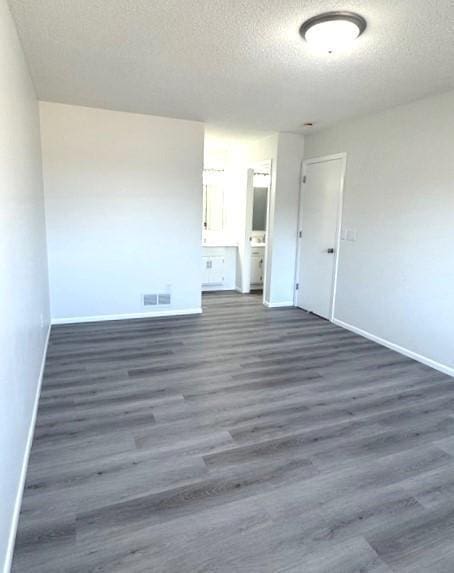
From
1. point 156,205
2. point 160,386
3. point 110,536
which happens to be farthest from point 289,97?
point 110,536

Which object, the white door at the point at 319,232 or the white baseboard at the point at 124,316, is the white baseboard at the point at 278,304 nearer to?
the white door at the point at 319,232

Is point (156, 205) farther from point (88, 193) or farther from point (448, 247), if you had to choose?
point (448, 247)

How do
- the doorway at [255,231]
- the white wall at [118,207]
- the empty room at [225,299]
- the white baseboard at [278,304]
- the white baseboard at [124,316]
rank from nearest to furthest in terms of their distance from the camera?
the empty room at [225,299]
the white wall at [118,207]
the white baseboard at [124,316]
the white baseboard at [278,304]
the doorway at [255,231]

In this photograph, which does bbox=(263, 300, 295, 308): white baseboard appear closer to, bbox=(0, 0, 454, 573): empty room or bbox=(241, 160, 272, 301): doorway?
bbox=(0, 0, 454, 573): empty room

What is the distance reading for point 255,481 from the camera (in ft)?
6.59

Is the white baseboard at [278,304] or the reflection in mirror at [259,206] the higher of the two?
the reflection in mirror at [259,206]

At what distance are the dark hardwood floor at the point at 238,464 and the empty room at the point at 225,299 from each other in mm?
13

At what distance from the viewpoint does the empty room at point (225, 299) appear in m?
1.73

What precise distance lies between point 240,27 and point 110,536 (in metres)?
2.83

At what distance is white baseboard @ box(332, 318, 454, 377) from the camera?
3.48m

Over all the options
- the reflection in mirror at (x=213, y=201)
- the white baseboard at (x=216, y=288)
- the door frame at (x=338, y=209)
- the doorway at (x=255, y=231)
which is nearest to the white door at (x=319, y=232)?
the door frame at (x=338, y=209)

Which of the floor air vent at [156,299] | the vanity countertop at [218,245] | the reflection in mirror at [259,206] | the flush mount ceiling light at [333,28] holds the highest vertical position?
the flush mount ceiling light at [333,28]

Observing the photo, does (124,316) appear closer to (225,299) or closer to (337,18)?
(225,299)

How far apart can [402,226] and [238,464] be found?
9.52 ft
